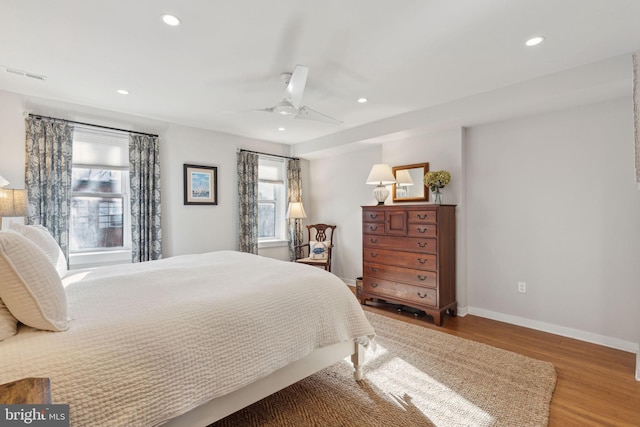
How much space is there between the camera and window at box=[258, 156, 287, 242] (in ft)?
17.2

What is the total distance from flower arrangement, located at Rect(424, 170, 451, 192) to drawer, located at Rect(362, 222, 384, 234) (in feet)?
2.58

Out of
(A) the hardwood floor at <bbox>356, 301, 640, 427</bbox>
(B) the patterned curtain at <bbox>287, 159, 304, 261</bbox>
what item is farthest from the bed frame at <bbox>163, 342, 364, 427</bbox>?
(B) the patterned curtain at <bbox>287, 159, 304, 261</bbox>

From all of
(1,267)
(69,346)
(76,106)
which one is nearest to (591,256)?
(69,346)

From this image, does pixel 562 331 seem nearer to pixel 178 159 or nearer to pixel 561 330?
pixel 561 330

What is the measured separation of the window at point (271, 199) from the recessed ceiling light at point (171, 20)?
3126 mm

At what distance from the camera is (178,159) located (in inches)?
163

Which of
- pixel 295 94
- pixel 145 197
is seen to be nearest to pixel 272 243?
pixel 145 197

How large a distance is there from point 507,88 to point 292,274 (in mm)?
2823

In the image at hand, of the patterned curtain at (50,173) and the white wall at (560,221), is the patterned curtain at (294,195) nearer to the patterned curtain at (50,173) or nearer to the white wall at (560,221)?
the white wall at (560,221)

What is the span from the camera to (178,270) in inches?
91.7

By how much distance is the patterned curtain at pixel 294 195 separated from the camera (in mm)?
5348

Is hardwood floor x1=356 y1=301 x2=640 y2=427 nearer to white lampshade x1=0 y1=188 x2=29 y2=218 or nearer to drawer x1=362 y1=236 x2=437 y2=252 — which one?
drawer x1=362 y1=236 x2=437 y2=252

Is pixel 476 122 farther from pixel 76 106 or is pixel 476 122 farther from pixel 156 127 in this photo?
pixel 76 106

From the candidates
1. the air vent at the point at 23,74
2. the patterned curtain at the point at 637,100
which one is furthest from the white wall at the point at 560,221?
the air vent at the point at 23,74
